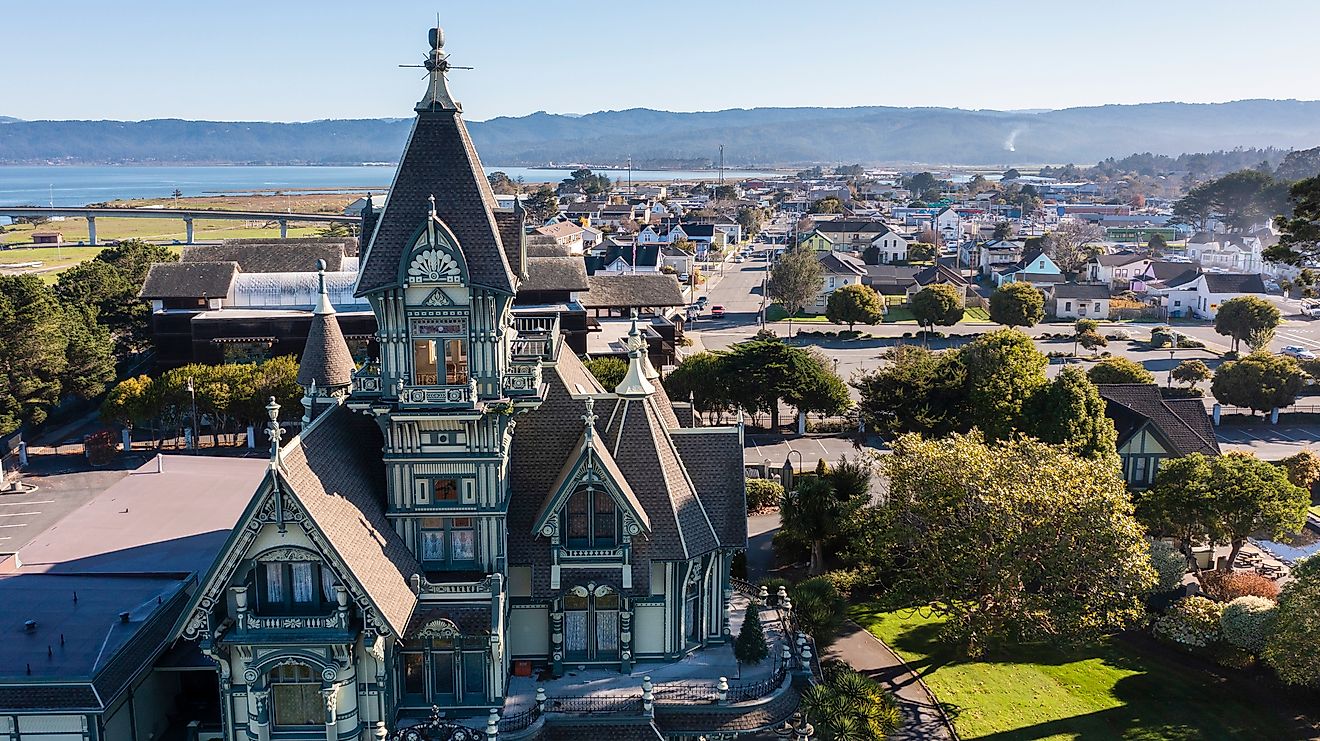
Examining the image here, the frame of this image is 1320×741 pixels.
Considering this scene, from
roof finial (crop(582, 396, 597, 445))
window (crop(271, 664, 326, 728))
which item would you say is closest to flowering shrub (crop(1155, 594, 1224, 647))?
roof finial (crop(582, 396, 597, 445))

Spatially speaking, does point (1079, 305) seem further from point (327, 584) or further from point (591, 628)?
point (327, 584)

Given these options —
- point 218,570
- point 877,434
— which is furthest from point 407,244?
point 877,434

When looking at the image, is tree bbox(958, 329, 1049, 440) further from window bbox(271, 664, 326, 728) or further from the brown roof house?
window bbox(271, 664, 326, 728)

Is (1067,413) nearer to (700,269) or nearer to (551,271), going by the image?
(551,271)

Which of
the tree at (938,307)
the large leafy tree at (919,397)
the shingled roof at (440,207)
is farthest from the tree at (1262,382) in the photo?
the shingled roof at (440,207)

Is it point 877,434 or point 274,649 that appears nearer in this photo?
point 274,649
